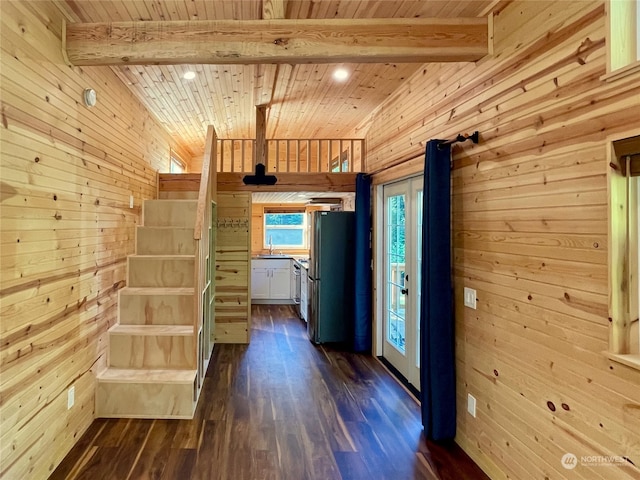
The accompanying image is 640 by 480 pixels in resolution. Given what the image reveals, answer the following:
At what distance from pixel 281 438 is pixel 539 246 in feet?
6.83

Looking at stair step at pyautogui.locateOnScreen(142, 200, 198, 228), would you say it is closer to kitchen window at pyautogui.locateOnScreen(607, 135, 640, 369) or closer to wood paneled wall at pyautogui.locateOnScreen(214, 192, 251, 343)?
wood paneled wall at pyautogui.locateOnScreen(214, 192, 251, 343)

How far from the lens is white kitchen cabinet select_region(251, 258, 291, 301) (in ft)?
22.4

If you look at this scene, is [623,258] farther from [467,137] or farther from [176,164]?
[176,164]

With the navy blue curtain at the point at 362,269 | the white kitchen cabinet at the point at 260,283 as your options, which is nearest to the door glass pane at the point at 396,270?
the navy blue curtain at the point at 362,269

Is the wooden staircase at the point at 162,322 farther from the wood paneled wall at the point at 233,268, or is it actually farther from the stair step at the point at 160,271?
the wood paneled wall at the point at 233,268

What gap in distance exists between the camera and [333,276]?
4.59m

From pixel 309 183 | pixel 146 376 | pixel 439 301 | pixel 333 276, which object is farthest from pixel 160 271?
pixel 439 301

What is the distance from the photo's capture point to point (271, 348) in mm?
4441

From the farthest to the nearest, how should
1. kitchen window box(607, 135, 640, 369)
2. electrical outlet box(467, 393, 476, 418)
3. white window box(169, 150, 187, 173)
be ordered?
white window box(169, 150, 187, 173), electrical outlet box(467, 393, 476, 418), kitchen window box(607, 135, 640, 369)

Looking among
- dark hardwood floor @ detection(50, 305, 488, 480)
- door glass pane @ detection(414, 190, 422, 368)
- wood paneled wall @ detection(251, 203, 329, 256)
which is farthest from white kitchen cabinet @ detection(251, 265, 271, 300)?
door glass pane @ detection(414, 190, 422, 368)

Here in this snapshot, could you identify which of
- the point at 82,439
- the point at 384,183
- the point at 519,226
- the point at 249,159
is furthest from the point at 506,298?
the point at 249,159

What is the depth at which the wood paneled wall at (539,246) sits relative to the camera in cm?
146

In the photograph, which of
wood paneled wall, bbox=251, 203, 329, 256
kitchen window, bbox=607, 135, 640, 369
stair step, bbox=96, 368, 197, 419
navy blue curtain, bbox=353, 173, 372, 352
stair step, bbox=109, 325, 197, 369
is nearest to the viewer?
kitchen window, bbox=607, 135, 640, 369

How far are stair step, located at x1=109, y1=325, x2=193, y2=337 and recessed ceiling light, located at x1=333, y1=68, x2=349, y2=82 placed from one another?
9.01 ft
